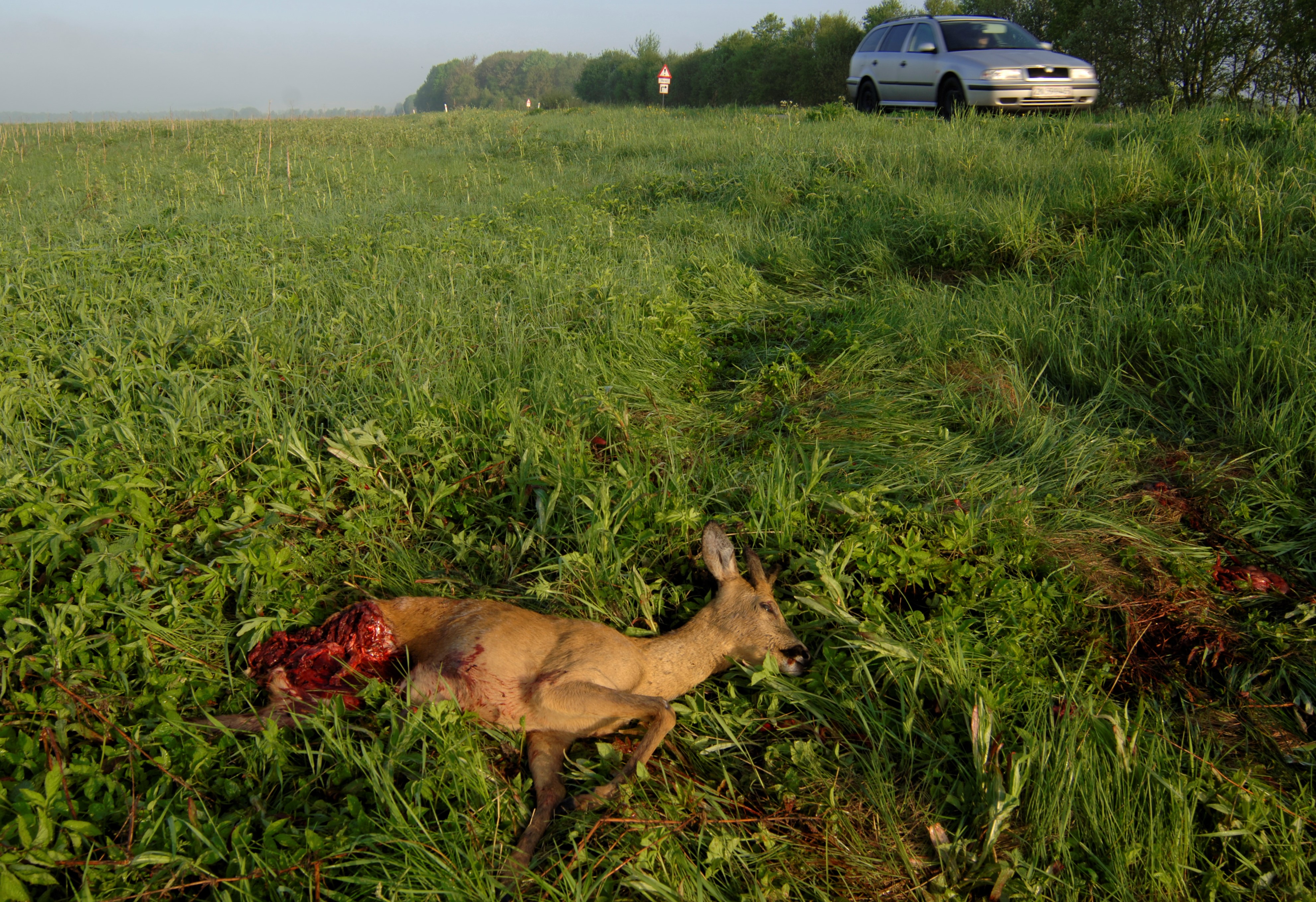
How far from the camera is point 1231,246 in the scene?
435 cm

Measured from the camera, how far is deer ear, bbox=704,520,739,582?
249 centimetres

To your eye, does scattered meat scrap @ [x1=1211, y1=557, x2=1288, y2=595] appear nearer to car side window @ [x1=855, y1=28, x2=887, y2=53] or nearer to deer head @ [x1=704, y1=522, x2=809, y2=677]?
deer head @ [x1=704, y1=522, x2=809, y2=677]

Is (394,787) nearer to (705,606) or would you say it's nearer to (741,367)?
(705,606)

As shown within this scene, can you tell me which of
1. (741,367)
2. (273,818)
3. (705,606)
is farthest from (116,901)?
(741,367)

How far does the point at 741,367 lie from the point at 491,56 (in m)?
119

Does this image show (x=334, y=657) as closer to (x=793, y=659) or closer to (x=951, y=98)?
(x=793, y=659)

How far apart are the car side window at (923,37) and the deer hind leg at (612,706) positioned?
1093 cm

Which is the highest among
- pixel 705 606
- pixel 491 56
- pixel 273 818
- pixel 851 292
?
pixel 491 56

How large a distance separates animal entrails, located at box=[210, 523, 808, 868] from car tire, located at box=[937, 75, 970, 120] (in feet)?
29.8

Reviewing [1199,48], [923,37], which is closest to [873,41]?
[923,37]

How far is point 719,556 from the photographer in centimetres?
251

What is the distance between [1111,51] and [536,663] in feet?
45.8

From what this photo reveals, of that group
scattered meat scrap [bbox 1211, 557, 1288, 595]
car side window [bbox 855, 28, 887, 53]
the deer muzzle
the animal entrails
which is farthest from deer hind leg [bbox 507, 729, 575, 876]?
car side window [bbox 855, 28, 887, 53]

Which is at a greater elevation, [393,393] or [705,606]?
[393,393]
